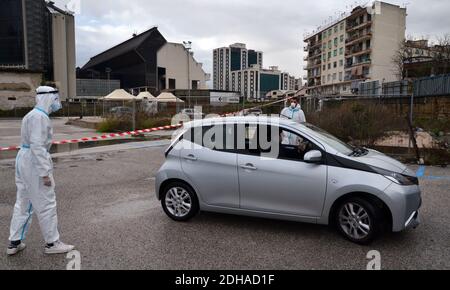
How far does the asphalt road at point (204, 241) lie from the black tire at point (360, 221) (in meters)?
0.11

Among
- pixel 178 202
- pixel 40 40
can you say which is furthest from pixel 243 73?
pixel 178 202

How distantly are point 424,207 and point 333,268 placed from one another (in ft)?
10.1

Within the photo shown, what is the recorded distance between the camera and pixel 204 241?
4.50m

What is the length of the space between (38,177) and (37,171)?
77mm

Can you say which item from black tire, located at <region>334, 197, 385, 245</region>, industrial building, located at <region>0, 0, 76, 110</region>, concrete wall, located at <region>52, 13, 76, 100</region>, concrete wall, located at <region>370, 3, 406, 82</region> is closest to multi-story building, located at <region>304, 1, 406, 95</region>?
concrete wall, located at <region>370, 3, 406, 82</region>

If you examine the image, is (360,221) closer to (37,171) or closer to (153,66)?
(37,171)

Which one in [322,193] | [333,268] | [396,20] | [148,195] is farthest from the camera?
[396,20]

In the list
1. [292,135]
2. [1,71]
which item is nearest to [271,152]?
[292,135]

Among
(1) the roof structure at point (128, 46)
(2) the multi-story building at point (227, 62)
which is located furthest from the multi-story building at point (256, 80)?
(1) the roof structure at point (128, 46)
